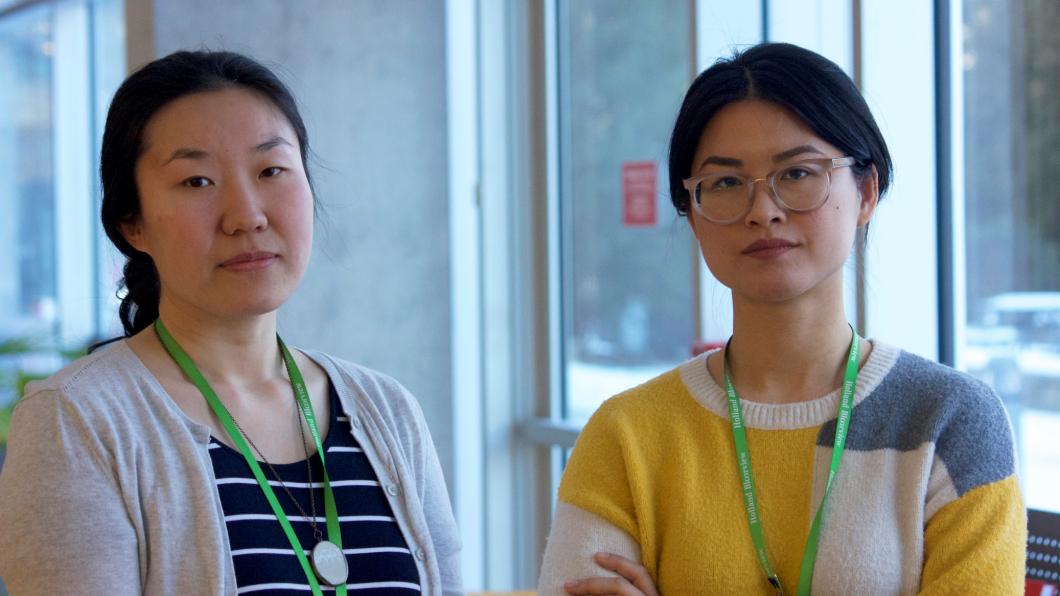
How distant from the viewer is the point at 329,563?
1775 mm

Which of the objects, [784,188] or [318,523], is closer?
[784,188]

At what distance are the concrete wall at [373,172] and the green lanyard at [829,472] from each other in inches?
105

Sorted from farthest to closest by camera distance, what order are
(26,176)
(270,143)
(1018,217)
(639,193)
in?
(26,176) → (639,193) → (1018,217) → (270,143)

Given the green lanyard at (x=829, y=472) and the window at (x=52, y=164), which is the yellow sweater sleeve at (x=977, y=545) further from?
the window at (x=52, y=164)

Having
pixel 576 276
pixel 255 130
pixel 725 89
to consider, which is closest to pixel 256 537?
pixel 255 130

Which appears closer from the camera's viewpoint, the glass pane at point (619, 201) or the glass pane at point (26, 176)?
the glass pane at point (619, 201)

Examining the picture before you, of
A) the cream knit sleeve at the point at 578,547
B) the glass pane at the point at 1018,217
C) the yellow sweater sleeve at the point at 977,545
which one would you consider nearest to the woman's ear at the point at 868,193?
the yellow sweater sleeve at the point at 977,545

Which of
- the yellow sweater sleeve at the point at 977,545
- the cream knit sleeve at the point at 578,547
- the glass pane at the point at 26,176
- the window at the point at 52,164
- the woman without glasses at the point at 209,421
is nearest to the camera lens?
the yellow sweater sleeve at the point at 977,545

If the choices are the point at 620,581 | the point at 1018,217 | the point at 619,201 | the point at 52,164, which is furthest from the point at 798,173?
the point at 52,164

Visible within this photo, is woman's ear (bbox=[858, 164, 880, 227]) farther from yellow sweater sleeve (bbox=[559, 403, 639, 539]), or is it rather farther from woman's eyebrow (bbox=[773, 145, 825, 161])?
yellow sweater sleeve (bbox=[559, 403, 639, 539])

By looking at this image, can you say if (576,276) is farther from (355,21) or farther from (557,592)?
(557,592)

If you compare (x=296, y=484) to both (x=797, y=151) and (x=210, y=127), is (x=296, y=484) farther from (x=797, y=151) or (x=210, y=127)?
(x=797, y=151)

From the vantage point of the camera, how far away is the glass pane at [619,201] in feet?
13.4

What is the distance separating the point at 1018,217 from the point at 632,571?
74.0 inches
